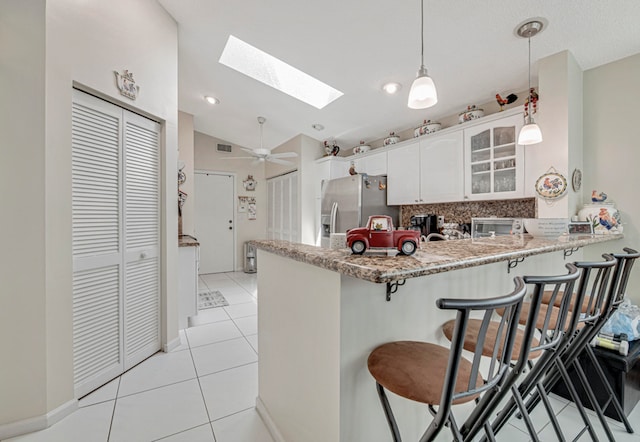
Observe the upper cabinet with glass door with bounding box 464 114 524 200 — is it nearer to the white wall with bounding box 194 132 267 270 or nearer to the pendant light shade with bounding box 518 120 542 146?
the pendant light shade with bounding box 518 120 542 146

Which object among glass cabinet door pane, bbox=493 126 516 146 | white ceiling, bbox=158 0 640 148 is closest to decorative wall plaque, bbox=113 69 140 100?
white ceiling, bbox=158 0 640 148

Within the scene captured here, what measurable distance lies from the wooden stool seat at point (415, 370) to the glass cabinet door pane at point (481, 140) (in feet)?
7.91

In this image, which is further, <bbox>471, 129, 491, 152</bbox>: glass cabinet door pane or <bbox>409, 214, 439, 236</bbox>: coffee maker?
<bbox>409, 214, 439, 236</bbox>: coffee maker

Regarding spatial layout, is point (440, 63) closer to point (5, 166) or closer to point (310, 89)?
point (310, 89)

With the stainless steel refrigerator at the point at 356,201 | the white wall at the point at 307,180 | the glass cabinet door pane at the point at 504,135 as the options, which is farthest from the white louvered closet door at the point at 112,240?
the glass cabinet door pane at the point at 504,135

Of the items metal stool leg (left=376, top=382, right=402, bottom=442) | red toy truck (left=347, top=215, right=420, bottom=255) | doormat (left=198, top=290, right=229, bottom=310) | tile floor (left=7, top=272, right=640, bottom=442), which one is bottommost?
tile floor (left=7, top=272, right=640, bottom=442)

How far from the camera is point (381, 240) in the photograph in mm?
1036

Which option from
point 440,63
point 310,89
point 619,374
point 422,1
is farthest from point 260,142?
point 619,374

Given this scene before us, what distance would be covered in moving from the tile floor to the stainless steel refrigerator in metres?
2.01

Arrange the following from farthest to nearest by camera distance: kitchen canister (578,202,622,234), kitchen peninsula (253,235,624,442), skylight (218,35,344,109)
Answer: skylight (218,35,344,109)
kitchen canister (578,202,622,234)
kitchen peninsula (253,235,624,442)

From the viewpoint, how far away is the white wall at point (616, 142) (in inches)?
84.4

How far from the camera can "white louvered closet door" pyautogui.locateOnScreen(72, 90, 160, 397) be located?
1852mm

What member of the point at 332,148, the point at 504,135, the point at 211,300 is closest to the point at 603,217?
the point at 504,135

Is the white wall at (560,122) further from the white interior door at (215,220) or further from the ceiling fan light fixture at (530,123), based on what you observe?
the white interior door at (215,220)
